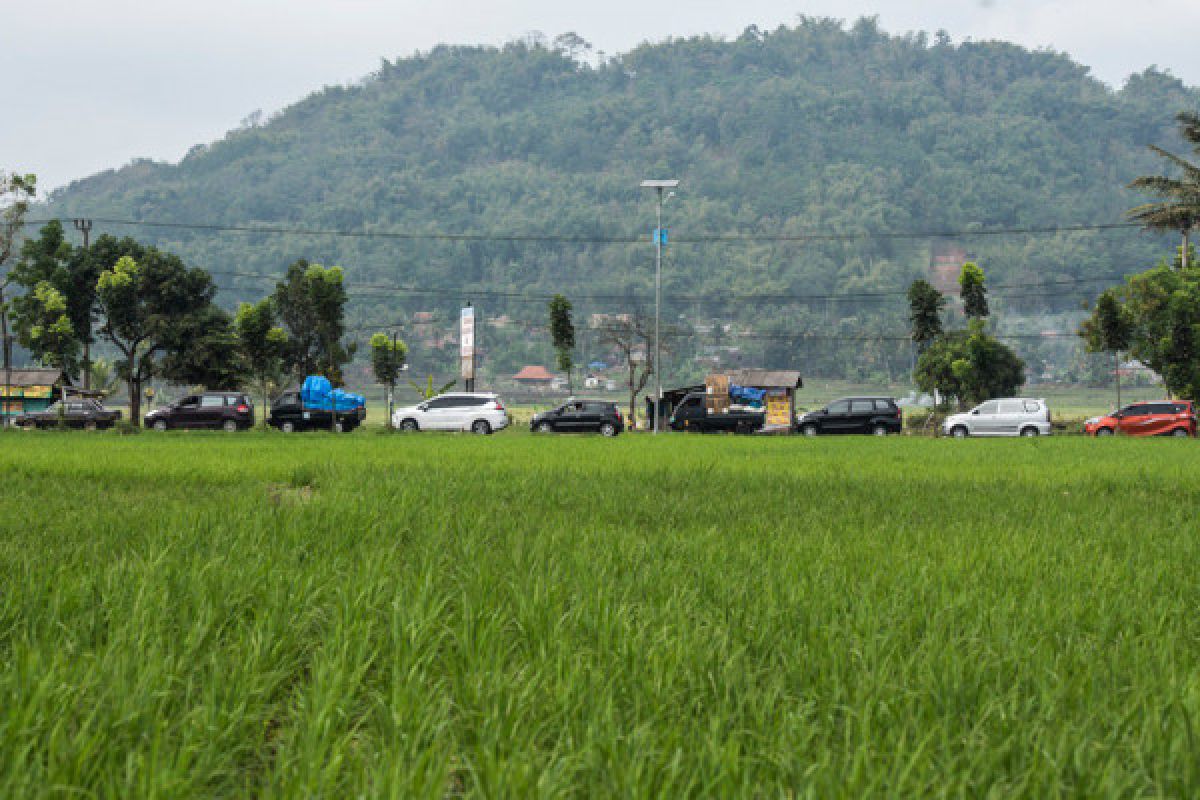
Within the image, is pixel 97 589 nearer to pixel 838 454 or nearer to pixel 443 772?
pixel 443 772

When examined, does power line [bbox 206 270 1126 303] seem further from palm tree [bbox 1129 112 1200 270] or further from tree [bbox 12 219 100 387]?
palm tree [bbox 1129 112 1200 270]

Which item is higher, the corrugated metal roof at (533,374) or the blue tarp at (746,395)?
the corrugated metal roof at (533,374)

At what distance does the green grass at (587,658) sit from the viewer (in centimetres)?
219

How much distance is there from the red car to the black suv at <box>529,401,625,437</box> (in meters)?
18.3

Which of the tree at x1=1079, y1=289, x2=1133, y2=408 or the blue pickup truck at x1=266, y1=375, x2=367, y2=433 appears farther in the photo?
the tree at x1=1079, y1=289, x2=1133, y2=408

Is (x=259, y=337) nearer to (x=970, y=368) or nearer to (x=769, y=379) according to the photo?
(x=769, y=379)

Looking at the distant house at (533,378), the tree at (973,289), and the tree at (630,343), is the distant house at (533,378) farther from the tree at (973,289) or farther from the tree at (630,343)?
the tree at (973,289)

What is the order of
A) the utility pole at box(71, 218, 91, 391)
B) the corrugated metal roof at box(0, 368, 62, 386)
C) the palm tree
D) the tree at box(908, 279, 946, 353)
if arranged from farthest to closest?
the corrugated metal roof at box(0, 368, 62, 386) < the utility pole at box(71, 218, 91, 391) < the palm tree < the tree at box(908, 279, 946, 353)

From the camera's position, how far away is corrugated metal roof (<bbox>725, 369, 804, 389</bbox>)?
48812 millimetres

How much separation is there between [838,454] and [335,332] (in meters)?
28.2

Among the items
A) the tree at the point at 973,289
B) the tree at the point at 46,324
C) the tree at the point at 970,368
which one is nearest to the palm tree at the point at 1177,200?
the tree at the point at 970,368

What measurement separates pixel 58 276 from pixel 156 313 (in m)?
4.16

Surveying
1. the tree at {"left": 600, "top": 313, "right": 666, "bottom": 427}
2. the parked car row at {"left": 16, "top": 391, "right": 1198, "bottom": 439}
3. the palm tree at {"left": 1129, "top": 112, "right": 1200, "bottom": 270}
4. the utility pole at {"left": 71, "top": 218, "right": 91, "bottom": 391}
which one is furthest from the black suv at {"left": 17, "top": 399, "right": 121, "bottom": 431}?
the palm tree at {"left": 1129, "top": 112, "right": 1200, "bottom": 270}

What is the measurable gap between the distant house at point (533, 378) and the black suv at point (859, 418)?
103m
